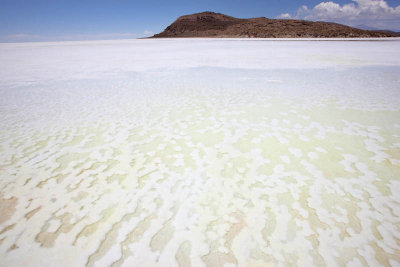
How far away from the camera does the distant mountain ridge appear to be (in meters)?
58.2

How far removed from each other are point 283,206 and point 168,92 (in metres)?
4.82

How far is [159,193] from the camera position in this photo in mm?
2297

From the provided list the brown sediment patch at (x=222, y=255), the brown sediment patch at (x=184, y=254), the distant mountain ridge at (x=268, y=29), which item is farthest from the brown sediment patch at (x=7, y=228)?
the distant mountain ridge at (x=268, y=29)

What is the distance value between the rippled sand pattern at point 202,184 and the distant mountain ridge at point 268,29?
6467cm

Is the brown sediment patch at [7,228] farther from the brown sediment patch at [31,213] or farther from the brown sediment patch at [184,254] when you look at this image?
the brown sediment patch at [184,254]

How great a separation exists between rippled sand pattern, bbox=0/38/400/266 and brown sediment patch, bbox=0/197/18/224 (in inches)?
0.5

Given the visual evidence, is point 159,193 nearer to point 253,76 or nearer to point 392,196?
point 392,196

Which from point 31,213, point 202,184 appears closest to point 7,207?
point 31,213

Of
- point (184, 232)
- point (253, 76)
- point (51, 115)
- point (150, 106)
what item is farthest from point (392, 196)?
point (253, 76)

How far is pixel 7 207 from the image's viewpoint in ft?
6.99

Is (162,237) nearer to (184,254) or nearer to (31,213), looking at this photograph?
(184,254)

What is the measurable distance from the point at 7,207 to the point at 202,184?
1960mm

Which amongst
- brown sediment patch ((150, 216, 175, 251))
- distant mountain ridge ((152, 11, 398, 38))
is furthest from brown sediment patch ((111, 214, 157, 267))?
distant mountain ridge ((152, 11, 398, 38))

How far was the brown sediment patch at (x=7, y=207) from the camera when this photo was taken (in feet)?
6.60
